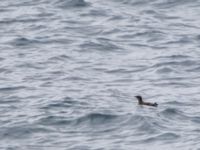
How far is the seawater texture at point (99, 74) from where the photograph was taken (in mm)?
21484

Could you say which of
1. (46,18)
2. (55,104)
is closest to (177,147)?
(55,104)

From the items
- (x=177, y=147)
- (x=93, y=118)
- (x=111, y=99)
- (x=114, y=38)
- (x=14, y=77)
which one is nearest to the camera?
(x=177, y=147)

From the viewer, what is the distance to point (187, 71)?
27.3m

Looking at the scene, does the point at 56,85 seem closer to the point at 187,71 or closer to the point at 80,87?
the point at 80,87

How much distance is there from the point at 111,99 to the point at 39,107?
1876 mm

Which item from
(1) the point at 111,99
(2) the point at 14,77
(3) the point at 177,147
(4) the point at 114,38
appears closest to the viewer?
(3) the point at 177,147

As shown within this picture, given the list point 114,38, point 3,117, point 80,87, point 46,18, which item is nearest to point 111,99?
point 80,87

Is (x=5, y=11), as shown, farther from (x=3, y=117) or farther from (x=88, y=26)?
(x=3, y=117)

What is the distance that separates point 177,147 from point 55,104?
4551 millimetres

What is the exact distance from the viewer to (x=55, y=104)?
23969 millimetres

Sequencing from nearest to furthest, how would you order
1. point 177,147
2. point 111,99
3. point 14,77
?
point 177,147, point 111,99, point 14,77

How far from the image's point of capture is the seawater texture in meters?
21.5

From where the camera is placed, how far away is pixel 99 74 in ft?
87.5

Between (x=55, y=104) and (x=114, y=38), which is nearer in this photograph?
(x=55, y=104)
